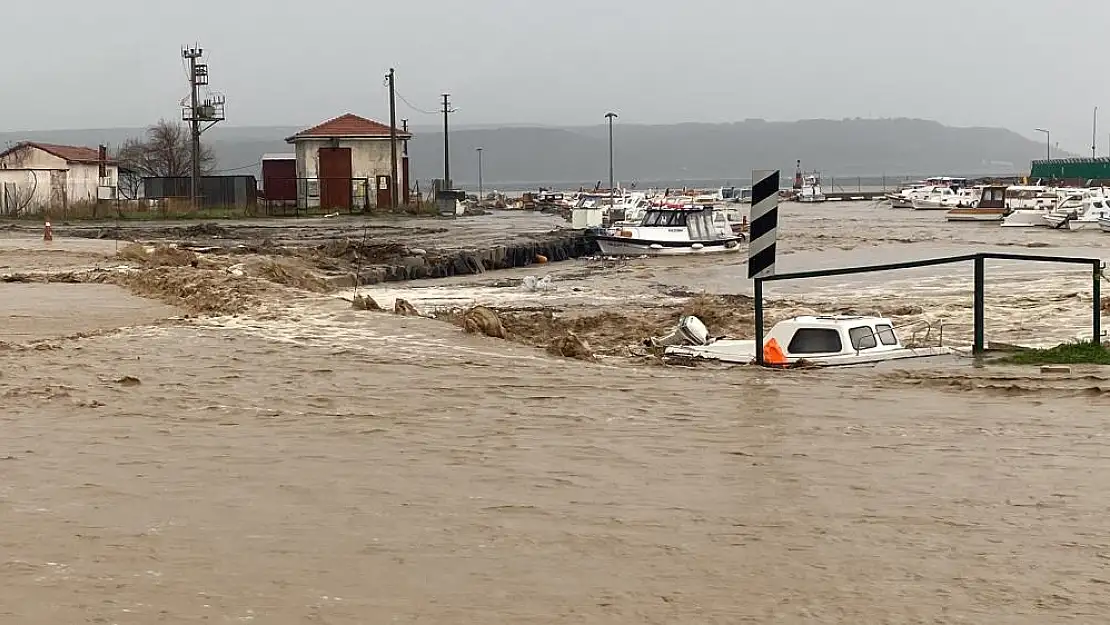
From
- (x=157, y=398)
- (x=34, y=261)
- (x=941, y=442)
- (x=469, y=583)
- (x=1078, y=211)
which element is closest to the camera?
(x=469, y=583)

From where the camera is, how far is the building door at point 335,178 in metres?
69.1

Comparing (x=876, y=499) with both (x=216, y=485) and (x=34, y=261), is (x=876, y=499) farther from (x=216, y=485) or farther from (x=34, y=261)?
(x=34, y=261)

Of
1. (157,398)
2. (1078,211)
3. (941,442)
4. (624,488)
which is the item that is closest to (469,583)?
(624,488)

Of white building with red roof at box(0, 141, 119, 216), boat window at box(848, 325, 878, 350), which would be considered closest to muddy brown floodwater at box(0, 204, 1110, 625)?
boat window at box(848, 325, 878, 350)

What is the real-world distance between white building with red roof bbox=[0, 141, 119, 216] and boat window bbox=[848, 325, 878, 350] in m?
55.0

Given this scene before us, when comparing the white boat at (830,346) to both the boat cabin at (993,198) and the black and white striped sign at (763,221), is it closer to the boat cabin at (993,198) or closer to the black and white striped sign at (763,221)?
the black and white striped sign at (763,221)

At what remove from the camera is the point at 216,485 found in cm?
753

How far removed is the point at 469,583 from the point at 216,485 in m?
2.33

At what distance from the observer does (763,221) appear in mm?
11969

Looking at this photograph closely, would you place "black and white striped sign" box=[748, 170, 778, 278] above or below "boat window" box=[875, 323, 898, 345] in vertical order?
above

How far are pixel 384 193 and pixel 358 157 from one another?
94.1 inches

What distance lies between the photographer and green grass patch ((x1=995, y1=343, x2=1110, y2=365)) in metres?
12.2

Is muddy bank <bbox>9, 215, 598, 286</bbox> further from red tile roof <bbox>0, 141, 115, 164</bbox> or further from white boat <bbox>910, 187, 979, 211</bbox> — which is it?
white boat <bbox>910, 187, 979, 211</bbox>

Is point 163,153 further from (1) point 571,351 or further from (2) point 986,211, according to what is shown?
(1) point 571,351
